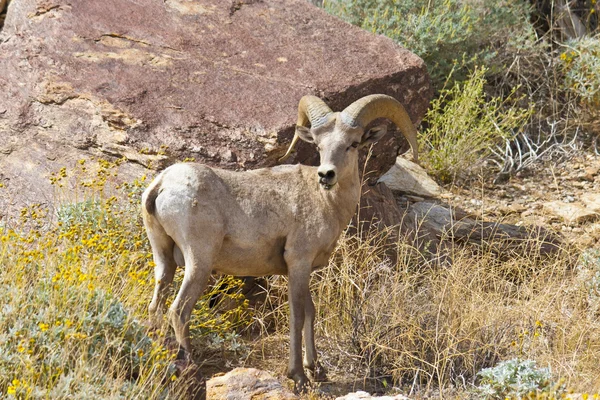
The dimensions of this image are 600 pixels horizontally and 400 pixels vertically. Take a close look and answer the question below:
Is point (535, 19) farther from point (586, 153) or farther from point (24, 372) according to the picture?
point (24, 372)

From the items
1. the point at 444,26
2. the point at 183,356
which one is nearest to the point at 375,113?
the point at 183,356

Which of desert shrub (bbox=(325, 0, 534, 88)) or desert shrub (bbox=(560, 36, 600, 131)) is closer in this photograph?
desert shrub (bbox=(325, 0, 534, 88))

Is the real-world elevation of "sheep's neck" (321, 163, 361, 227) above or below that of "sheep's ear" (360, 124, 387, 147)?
below

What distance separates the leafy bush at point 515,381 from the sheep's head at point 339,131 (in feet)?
6.02

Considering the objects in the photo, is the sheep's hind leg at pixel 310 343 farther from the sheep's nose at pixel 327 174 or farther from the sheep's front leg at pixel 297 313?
the sheep's nose at pixel 327 174

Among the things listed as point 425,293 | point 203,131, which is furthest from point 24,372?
point 425,293

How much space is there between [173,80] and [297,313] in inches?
120

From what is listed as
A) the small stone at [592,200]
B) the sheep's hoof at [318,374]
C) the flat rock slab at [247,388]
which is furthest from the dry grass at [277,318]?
the small stone at [592,200]

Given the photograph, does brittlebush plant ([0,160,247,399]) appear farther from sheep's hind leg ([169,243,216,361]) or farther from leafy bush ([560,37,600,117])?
leafy bush ([560,37,600,117])

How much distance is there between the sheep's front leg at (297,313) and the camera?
661 centimetres

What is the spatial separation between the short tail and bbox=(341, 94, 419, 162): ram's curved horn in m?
1.53

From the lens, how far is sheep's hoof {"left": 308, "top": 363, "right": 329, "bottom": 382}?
6868 millimetres

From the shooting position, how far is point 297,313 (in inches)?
263

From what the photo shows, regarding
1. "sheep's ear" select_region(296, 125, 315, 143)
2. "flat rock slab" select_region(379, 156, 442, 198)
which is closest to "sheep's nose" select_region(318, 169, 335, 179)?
"sheep's ear" select_region(296, 125, 315, 143)
